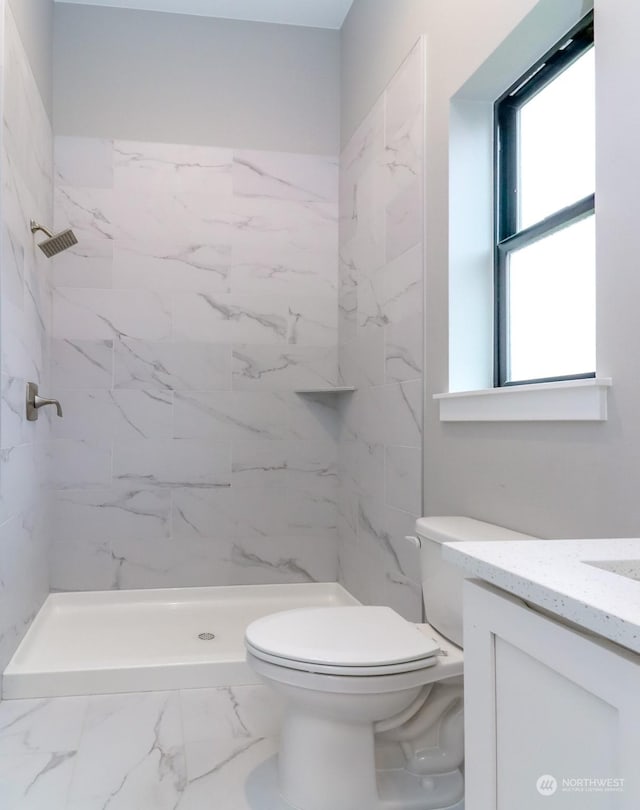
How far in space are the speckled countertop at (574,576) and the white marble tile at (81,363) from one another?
2512mm

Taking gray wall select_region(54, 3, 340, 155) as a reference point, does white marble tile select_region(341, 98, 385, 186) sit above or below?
below

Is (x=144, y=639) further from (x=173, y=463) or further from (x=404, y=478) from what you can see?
(x=404, y=478)

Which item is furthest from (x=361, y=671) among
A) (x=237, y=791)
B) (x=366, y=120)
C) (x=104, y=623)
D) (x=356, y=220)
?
(x=366, y=120)

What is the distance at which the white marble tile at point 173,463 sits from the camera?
3143mm

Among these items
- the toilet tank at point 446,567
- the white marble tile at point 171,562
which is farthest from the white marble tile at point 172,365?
the toilet tank at point 446,567

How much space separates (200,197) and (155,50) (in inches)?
27.5

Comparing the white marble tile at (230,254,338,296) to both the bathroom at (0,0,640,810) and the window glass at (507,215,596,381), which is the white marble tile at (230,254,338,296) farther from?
the window glass at (507,215,596,381)

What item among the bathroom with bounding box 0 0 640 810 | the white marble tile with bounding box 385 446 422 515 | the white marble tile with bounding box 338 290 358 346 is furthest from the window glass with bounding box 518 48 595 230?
the white marble tile with bounding box 338 290 358 346

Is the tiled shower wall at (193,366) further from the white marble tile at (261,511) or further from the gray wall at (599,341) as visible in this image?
the gray wall at (599,341)

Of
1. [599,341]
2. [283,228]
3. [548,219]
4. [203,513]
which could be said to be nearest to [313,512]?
[203,513]

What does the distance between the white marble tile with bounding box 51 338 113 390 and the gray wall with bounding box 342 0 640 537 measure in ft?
5.27

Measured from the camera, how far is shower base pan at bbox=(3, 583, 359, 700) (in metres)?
2.31

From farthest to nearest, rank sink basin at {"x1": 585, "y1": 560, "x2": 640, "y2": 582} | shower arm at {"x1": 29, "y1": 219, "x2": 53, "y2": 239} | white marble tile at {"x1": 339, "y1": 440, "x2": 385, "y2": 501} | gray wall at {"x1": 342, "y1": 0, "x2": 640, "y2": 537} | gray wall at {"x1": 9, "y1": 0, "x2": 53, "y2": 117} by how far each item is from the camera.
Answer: white marble tile at {"x1": 339, "y1": 440, "x2": 385, "y2": 501}, shower arm at {"x1": 29, "y1": 219, "x2": 53, "y2": 239}, gray wall at {"x1": 9, "y1": 0, "x2": 53, "y2": 117}, gray wall at {"x1": 342, "y1": 0, "x2": 640, "y2": 537}, sink basin at {"x1": 585, "y1": 560, "x2": 640, "y2": 582}

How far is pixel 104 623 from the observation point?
2902 millimetres
